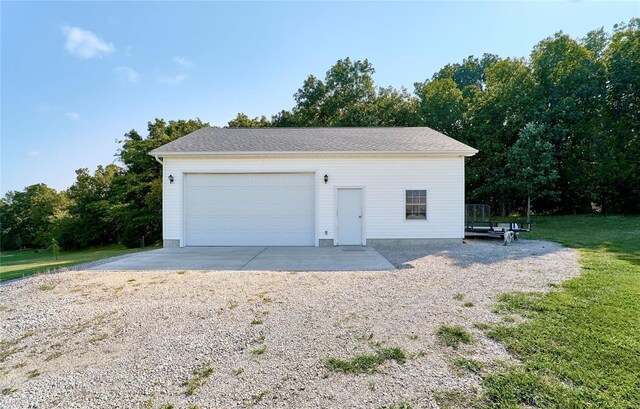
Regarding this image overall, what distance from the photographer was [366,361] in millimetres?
2824

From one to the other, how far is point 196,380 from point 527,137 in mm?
20345

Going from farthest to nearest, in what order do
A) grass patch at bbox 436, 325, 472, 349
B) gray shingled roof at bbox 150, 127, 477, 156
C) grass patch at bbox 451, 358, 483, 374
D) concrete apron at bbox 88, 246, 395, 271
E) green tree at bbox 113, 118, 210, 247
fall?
green tree at bbox 113, 118, 210, 247 → gray shingled roof at bbox 150, 127, 477, 156 → concrete apron at bbox 88, 246, 395, 271 → grass patch at bbox 436, 325, 472, 349 → grass patch at bbox 451, 358, 483, 374

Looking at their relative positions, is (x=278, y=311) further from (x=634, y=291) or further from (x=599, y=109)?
(x=599, y=109)

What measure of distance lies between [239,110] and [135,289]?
2067 cm

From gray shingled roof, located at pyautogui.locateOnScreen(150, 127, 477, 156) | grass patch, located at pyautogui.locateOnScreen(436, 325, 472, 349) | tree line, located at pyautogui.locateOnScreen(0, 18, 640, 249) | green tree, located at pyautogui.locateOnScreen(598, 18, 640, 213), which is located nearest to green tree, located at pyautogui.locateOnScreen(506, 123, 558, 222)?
tree line, located at pyautogui.locateOnScreen(0, 18, 640, 249)

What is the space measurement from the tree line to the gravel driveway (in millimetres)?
13339

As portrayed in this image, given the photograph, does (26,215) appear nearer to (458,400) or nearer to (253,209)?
(253,209)

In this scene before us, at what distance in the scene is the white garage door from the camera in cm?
1002

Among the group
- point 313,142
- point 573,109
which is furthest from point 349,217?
point 573,109

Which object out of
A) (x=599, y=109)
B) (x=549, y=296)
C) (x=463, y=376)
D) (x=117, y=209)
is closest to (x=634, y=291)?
(x=549, y=296)

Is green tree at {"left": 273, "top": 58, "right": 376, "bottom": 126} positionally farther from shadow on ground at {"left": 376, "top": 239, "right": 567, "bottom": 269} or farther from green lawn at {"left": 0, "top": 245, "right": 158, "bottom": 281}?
shadow on ground at {"left": 376, "top": 239, "right": 567, "bottom": 269}

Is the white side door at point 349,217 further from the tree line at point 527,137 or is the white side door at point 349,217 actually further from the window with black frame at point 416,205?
the tree line at point 527,137

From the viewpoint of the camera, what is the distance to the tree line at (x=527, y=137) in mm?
16875

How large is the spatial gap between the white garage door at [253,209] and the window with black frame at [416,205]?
11.3ft
